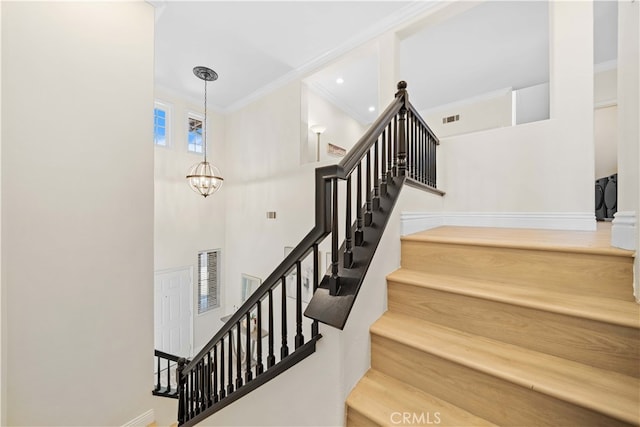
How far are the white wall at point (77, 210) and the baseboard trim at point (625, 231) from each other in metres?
3.34

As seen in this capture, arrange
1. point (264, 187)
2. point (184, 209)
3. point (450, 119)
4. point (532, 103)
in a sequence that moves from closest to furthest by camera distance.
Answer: point (532, 103) → point (264, 187) → point (184, 209) → point (450, 119)

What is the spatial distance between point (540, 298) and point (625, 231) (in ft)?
1.79

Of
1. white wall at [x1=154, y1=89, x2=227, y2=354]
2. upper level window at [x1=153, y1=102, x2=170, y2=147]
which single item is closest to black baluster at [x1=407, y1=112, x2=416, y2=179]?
white wall at [x1=154, y1=89, x2=227, y2=354]

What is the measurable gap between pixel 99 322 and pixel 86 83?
1987mm

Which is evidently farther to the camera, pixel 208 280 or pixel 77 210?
pixel 208 280

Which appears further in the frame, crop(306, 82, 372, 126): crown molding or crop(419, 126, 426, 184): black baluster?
crop(306, 82, 372, 126): crown molding

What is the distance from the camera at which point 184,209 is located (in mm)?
5168

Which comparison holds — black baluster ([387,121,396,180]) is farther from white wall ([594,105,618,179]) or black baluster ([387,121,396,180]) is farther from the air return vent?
the air return vent

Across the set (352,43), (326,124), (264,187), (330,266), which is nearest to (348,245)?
(330,266)

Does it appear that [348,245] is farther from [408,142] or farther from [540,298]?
[408,142]

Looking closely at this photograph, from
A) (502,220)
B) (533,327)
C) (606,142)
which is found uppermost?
(606,142)

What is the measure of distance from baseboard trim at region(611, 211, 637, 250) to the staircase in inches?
3.9

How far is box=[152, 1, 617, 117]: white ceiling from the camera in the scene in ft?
9.96

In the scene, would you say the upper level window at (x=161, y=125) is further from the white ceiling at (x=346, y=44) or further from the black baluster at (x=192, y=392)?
the black baluster at (x=192, y=392)
